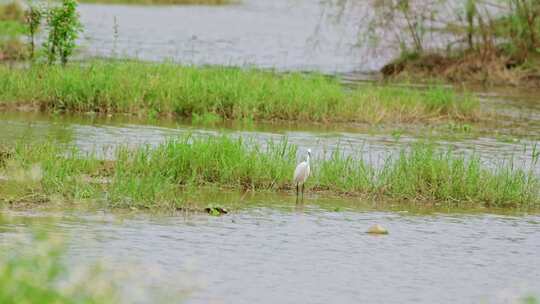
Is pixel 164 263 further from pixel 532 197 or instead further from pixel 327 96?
pixel 327 96

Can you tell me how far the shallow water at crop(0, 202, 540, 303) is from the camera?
369 inches

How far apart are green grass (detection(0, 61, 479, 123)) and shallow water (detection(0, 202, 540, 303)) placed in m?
7.29

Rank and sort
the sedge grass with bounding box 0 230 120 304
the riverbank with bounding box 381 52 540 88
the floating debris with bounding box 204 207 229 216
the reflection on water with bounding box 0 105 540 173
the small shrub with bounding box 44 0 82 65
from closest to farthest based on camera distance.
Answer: the sedge grass with bounding box 0 230 120 304
the floating debris with bounding box 204 207 229 216
the reflection on water with bounding box 0 105 540 173
the small shrub with bounding box 44 0 82 65
the riverbank with bounding box 381 52 540 88

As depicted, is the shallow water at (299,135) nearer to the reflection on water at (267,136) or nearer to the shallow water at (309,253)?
the reflection on water at (267,136)

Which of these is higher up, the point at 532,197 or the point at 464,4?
the point at 464,4

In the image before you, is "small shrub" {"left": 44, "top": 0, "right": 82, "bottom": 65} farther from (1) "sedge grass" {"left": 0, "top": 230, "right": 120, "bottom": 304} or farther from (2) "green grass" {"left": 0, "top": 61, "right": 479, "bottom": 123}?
(1) "sedge grass" {"left": 0, "top": 230, "right": 120, "bottom": 304}

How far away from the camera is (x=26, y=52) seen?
22719mm

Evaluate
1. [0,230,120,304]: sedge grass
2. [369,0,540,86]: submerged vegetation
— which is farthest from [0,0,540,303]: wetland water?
[369,0,540,86]: submerged vegetation

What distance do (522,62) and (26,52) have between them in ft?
43.0

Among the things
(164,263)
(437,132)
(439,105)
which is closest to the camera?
(164,263)

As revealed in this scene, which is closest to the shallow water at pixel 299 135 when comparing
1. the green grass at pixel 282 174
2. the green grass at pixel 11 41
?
the green grass at pixel 282 174

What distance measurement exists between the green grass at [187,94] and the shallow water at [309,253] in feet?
23.9

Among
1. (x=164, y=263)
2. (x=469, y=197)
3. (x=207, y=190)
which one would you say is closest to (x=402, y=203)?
(x=469, y=197)

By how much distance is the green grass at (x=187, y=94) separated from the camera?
19297 mm
